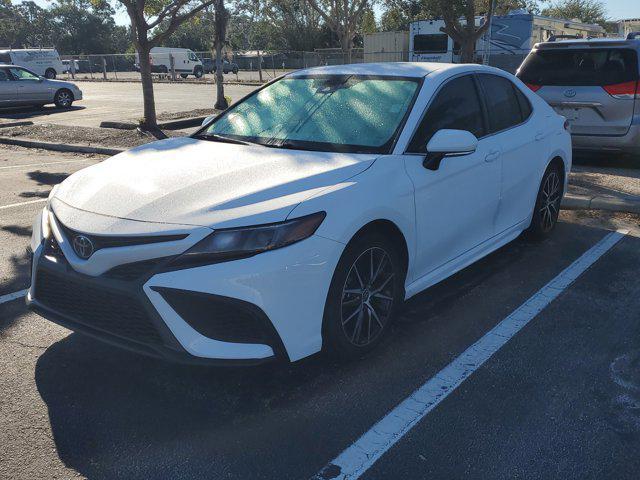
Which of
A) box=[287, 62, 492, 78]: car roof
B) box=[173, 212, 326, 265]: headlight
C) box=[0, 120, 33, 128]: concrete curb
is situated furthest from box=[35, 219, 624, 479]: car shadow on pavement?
box=[0, 120, 33, 128]: concrete curb

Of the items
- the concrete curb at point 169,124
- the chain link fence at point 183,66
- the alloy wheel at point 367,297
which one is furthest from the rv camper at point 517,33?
the alloy wheel at point 367,297

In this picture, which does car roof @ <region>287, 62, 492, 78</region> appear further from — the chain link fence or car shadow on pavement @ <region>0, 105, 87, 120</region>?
the chain link fence

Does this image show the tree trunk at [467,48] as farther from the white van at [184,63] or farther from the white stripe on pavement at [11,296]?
the white van at [184,63]

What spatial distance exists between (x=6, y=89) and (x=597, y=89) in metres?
17.4

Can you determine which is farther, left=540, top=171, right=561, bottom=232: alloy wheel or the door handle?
left=540, top=171, right=561, bottom=232: alloy wheel

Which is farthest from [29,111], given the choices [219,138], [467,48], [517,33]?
[517,33]

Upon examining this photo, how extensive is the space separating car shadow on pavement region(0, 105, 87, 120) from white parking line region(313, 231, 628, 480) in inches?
697

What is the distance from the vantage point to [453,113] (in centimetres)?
437

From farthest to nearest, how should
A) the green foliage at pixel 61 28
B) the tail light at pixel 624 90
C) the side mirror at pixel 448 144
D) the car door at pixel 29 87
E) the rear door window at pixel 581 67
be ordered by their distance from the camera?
the green foliage at pixel 61 28 → the car door at pixel 29 87 → the rear door window at pixel 581 67 → the tail light at pixel 624 90 → the side mirror at pixel 448 144

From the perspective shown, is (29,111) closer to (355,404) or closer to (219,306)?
(219,306)

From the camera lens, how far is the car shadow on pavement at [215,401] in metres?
2.79

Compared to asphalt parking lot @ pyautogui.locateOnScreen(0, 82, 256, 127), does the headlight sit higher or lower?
higher

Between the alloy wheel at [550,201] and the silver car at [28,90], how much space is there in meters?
18.2

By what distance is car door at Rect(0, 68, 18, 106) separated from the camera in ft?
62.4
